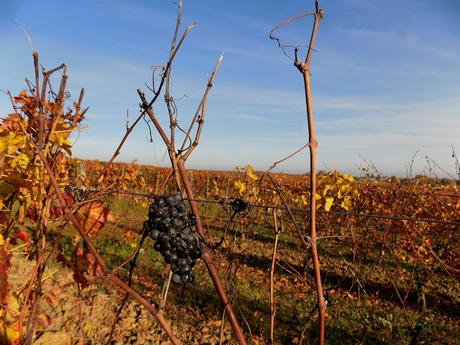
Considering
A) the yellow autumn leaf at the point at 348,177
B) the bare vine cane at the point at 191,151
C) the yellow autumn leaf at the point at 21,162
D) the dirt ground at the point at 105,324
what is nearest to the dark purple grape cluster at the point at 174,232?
the bare vine cane at the point at 191,151

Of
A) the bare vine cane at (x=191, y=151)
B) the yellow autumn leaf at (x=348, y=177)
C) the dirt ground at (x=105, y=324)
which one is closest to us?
the bare vine cane at (x=191, y=151)

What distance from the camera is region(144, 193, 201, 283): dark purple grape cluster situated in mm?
1245

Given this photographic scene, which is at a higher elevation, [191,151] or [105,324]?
[191,151]

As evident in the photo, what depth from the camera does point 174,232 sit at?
1.25 m

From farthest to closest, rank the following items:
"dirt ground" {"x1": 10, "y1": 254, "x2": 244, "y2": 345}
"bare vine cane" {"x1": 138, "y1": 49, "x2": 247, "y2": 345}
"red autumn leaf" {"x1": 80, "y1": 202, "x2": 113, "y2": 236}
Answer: "dirt ground" {"x1": 10, "y1": 254, "x2": 244, "y2": 345} < "red autumn leaf" {"x1": 80, "y1": 202, "x2": 113, "y2": 236} < "bare vine cane" {"x1": 138, "y1": 49, "x2": 247, "y2": 345}

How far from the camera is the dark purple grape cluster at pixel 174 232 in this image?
125 cm

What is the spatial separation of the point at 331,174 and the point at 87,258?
669cm

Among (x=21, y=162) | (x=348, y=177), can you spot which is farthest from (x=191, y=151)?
(x=348, y=177)

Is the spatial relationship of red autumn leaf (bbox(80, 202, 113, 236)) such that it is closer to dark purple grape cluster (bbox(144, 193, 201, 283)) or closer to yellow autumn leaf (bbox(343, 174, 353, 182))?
dark purple grape cluster (bbox(144, 193, 201, 283))

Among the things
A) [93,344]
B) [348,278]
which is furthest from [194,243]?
[348,278]

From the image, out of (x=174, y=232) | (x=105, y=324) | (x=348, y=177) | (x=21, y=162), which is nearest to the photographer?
(x=174, y=232)

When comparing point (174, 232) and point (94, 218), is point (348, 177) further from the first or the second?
point (174, 232)

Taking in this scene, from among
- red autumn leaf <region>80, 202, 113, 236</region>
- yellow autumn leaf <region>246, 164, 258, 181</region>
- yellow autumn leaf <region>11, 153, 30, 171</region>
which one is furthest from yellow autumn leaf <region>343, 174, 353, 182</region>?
yellow autumn leaf <region>11, 153, 30, 171</region>

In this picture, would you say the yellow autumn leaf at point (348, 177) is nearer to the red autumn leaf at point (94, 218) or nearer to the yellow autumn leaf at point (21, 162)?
the red autumn leaf at point (94, 218)
